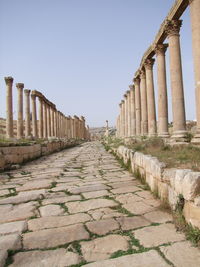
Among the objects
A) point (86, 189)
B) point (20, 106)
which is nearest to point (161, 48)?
point (86, 189)

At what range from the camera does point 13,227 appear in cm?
288

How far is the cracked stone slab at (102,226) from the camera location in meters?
2.66

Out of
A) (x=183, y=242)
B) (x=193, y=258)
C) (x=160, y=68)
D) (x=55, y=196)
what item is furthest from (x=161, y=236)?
(x=160, y=68)

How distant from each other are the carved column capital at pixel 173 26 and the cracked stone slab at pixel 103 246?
30.8 ft

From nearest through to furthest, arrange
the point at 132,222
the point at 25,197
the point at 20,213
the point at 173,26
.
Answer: the point at 132,222
the point at 20,213
the point at 25,197
the point at 173,26

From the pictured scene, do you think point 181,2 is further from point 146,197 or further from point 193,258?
point 193,258

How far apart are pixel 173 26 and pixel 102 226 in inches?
369

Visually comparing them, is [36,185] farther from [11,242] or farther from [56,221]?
[11,242]

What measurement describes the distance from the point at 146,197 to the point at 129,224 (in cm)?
121

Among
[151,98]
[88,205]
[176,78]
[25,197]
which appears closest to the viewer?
[88,205]

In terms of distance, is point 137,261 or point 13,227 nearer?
point 137,261

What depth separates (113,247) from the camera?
2285 mm

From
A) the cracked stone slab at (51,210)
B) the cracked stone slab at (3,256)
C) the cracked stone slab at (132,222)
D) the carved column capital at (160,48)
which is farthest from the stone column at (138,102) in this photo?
the cracked stone slab at (3,256)

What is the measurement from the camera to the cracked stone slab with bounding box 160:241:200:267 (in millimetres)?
1942
